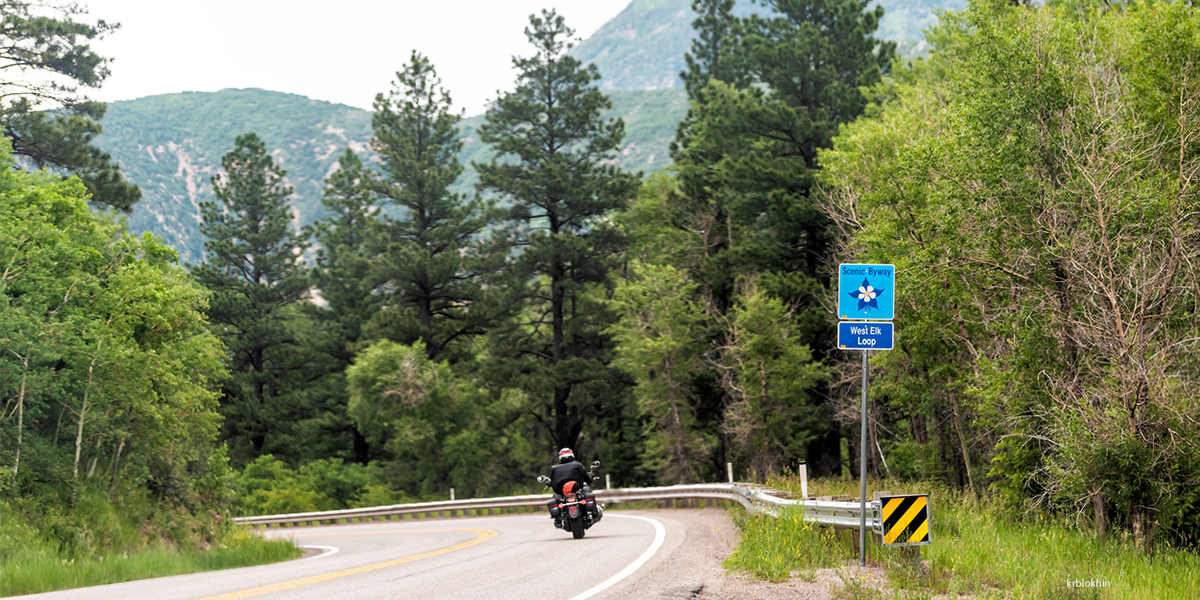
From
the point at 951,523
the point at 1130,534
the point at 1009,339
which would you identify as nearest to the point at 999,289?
the point at 1009,339

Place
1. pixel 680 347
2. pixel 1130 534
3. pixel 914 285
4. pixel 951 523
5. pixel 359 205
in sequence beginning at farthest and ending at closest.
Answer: pixel 359 205 → pixel 680 347 → pixel 914 285 → pixel 1130 534 → pixel 951 523

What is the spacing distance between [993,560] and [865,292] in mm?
3233

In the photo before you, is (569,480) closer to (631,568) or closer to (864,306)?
(631,568)

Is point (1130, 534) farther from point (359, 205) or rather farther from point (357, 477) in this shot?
point (359, 205)

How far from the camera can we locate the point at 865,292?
9.61 metres

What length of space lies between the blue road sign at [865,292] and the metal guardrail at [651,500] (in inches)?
82.9

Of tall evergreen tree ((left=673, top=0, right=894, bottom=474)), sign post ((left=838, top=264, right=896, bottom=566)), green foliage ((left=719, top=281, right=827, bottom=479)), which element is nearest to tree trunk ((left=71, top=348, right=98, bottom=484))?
sign post ((left=838, top=264, right=896, bottom=566))

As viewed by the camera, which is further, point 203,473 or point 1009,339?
point 203,473

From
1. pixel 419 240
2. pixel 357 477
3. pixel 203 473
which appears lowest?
pixel 357 477

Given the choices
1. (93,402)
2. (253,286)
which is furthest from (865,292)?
(253,286)

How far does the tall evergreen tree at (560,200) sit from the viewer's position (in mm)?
47625

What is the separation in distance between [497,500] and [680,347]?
13.0 m

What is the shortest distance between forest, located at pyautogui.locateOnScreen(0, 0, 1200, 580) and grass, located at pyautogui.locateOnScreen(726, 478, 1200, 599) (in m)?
1.97

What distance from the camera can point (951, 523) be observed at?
12.3 metres
